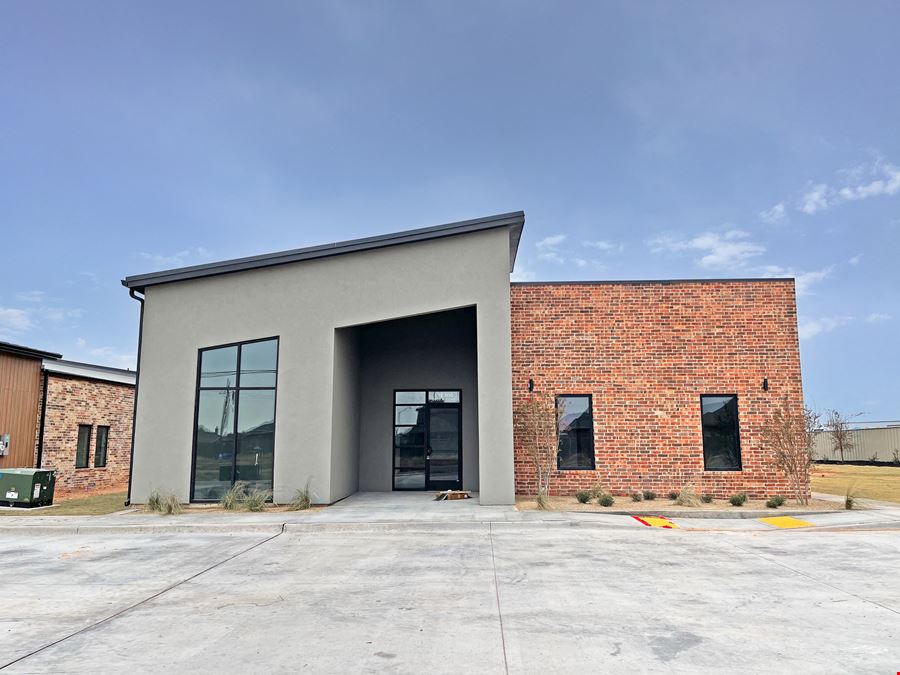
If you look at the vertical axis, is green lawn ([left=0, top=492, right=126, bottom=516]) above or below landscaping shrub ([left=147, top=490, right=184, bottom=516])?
below

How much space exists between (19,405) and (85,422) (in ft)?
8.82

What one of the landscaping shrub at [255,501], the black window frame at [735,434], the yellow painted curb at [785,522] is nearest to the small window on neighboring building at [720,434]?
the black window frame at [735,434]

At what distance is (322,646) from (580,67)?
2185cm

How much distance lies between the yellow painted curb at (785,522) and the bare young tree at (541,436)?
14.6ft

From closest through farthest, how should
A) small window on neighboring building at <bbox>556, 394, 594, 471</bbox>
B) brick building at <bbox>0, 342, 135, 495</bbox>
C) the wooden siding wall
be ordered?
small window on neighboring building at <bbox>556, 394, 594, 471</bbox> → the wooden siding wall → brick building at <bbox>0, 342, 135, 495</bbox>

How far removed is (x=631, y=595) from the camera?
260 inches

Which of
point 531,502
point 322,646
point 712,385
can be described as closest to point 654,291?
point 712,385

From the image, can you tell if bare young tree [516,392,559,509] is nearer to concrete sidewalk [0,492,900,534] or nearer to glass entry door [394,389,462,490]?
concrete sidewalk [0,492,900,534]

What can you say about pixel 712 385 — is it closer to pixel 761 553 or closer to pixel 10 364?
pixel 761 553

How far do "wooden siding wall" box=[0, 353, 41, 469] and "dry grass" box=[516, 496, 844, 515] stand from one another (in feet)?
45.8

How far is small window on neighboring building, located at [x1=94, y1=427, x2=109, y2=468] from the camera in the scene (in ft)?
68.8

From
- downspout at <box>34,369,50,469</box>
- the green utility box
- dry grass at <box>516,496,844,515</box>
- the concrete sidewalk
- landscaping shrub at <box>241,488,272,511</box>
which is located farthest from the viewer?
downspout at <box>34,369,50,469</box>

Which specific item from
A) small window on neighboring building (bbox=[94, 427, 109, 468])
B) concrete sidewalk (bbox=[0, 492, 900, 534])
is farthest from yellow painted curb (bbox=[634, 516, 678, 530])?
small window on neighboring building (bbox=[94, 427, 109, 468])

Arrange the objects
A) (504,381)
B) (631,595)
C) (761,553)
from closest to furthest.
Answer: (631,595) < (761,553) < (504,381)
